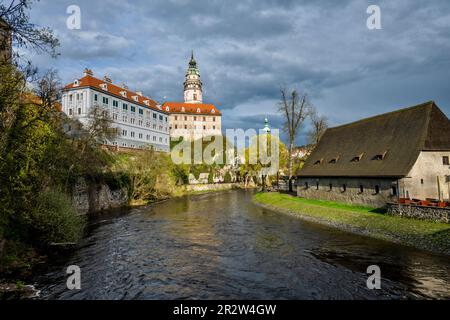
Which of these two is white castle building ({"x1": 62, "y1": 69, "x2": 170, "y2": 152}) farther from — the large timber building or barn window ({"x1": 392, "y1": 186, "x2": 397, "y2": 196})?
barn window ({"x1": 392, "y1": 186, "x2": 397, "y2": 196})

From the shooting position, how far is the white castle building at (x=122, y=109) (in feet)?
211

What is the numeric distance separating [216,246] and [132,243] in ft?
21.4

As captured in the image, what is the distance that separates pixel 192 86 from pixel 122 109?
2798 inches

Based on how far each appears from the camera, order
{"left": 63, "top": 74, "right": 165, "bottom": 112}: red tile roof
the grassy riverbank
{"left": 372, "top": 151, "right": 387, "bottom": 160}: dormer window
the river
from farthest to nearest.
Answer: {"left": 63, "top": 74, "right": 165, "bottom": 112}: red tile roof < {"left": 372, "top": 151, "right": 387, "bottom": 160}: dormer window < the grassy riverbank < the river

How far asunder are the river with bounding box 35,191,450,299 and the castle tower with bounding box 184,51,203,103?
11710 centimetres

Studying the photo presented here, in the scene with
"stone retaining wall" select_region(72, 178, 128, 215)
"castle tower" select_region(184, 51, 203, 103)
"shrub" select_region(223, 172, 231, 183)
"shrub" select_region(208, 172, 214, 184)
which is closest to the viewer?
"stone retaining wall" select_region(72, 178, 128, 215)

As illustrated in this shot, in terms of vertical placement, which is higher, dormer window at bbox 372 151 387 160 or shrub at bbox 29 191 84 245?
dormer window at bbox 372 151 387 160

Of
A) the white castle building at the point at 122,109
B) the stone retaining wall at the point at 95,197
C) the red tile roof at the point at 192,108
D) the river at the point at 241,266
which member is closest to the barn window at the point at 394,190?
the river at the point at 241,266

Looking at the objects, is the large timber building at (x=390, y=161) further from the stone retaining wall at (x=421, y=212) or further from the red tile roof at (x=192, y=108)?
the red tile roof at (x=192, y=108)

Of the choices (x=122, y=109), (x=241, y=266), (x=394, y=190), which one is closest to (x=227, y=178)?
(x=122, y=109)

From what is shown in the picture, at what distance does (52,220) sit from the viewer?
19422 millimetres

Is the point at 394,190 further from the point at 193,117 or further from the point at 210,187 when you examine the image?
the point at 193,117

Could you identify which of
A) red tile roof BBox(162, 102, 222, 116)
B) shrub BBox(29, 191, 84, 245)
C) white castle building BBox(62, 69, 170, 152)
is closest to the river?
shrub BBox(29, 191, 84, 245)

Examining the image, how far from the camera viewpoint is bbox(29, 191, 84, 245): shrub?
18.9 metres
